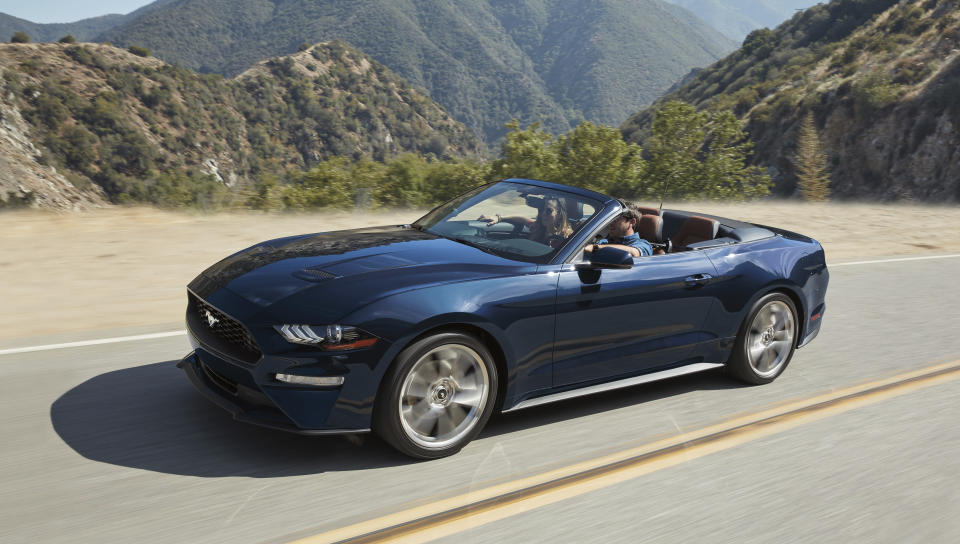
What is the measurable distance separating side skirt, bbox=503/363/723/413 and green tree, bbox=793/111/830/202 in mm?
23861

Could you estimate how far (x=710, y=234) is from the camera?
19.4 feet

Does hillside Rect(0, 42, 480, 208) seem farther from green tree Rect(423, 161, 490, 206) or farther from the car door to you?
the car door

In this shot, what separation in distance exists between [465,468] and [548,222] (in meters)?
1.71

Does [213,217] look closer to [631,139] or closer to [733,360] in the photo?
[733,360]

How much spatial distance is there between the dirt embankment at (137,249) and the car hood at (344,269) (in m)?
2.53

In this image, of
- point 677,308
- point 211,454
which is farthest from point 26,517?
point 677,308

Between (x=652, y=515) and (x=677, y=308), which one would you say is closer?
(x=652, y=515)

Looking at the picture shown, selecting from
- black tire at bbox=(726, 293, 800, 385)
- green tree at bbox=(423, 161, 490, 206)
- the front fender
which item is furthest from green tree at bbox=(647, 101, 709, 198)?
the front fender

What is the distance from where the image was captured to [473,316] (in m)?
4.11

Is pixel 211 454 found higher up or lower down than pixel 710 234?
lower down

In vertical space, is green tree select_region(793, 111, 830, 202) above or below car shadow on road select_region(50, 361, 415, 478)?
below

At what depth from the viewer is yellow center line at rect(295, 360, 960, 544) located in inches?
135

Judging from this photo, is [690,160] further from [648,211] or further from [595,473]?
[595,473]

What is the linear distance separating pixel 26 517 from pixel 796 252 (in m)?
4.99
